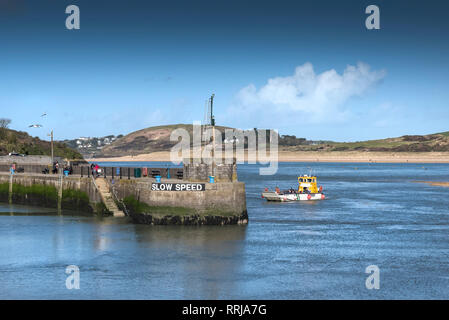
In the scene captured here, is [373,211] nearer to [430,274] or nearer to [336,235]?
[336,235]

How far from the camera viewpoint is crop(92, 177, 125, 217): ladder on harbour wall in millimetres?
44312

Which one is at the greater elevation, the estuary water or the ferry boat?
the ferry boat

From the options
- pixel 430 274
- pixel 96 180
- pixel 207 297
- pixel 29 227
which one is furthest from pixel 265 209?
pixel 207 297

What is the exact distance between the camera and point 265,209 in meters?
54.5

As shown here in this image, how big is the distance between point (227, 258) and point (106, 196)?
61.4 ft

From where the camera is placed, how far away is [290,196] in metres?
64.0

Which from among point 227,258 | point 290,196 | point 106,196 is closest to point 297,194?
point 290,196

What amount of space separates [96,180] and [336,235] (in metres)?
19.7

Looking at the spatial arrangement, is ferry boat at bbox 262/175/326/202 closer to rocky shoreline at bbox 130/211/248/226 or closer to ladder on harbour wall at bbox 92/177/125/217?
ladder on harbour wall at bbox 92/177/125/217

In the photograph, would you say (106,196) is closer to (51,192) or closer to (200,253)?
(51,192)

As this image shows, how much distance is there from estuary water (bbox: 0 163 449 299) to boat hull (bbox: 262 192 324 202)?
15.0 meters

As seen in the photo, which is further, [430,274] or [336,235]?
[336,235]

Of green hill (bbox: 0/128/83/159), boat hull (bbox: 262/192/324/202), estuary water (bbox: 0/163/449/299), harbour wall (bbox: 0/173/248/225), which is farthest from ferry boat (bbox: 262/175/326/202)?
green hill (bbox: 0/128/83/159)

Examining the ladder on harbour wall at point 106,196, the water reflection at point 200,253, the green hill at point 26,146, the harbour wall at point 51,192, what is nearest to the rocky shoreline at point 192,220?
the water reflection at point 200,253
